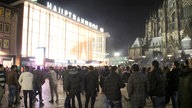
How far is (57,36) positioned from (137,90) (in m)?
58.6

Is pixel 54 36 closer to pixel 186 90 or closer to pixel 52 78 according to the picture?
pixel 52 78

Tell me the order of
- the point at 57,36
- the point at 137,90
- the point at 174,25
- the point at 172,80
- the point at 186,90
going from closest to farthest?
1. the point at 186,90
2. the point at 137,90
3. the point at 172,80
4. the point at 57,36
5. the point at 174,25

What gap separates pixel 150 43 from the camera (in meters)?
114

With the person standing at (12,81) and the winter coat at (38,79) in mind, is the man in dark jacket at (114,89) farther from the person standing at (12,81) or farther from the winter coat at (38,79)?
the winter coat at (38,79)

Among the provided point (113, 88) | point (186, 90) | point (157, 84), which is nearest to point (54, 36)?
point (113, 88)

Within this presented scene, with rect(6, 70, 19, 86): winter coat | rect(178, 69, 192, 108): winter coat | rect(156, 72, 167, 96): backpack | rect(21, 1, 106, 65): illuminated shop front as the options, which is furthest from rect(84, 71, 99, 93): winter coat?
rect(21, 1, 106, 65): illuminated shop front

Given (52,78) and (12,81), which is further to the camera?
(52,78)

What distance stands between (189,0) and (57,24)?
49952mm

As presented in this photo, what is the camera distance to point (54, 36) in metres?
63.8

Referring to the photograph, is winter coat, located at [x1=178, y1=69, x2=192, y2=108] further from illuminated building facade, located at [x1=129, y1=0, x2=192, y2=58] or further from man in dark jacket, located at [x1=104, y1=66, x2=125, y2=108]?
illuminated building facade, located at [x1=129, y1=0, x2=192, y2=58]

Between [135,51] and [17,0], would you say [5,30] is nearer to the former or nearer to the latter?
[17,0]

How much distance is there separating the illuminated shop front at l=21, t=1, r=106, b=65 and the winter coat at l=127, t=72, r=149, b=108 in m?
34.1

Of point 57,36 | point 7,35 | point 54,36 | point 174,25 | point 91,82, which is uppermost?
point 174,25

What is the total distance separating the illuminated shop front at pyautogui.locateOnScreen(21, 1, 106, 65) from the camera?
54.2 m
